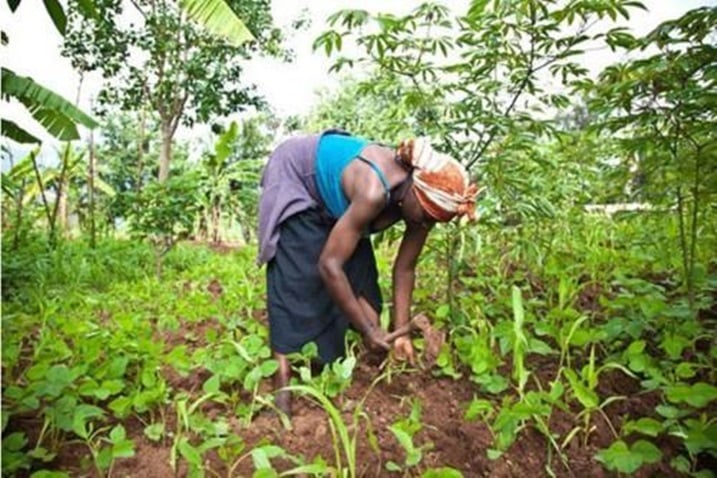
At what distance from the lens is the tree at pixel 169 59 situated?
7.42m

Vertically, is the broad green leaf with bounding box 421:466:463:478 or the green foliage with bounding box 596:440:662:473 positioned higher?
the broad green leaf with bounding box 421:466:463:478

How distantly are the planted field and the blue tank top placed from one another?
524mm

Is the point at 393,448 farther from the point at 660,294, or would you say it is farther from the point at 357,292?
the point at 660,294

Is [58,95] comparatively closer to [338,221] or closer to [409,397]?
[338,221]

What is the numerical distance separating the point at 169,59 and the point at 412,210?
21.9 feet

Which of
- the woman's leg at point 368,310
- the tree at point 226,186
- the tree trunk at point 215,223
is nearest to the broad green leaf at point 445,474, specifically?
the woman's leg at point 368,310

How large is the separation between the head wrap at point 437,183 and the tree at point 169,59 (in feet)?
19.9

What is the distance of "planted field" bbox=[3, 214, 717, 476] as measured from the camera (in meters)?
1.46

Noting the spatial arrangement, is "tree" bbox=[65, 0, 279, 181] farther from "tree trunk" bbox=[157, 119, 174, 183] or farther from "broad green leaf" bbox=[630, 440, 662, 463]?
"broad green leaf" bbox=[630, 440, 662, 463]

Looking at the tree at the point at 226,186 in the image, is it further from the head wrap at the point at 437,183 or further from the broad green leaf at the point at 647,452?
the broad green leaf at the point at 647,452

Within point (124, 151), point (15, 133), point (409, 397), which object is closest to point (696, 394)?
point (409, 397)

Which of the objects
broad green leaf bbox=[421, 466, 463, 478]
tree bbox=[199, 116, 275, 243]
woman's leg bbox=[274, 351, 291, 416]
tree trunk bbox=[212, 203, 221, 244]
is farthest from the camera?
tree trunk bbox=[212, 203, 221, 244]

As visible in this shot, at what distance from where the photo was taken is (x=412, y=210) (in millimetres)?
1969

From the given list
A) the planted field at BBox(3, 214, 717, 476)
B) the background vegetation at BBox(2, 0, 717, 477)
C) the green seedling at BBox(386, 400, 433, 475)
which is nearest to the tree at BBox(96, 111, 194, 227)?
the background vegetation at BBox(2, 0, 717, 477)
